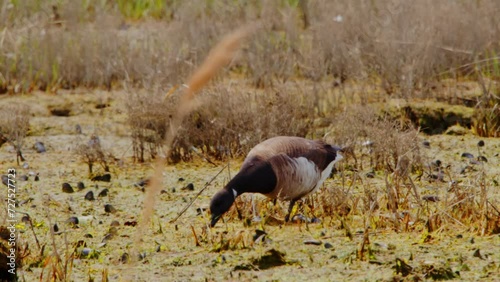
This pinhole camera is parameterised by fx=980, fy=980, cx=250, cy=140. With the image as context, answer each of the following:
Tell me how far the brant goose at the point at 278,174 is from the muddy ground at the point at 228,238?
0.52 feet

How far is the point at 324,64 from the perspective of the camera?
954 cm

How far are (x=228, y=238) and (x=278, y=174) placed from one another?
61cm

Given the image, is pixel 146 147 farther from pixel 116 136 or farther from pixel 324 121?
pixel 324 121

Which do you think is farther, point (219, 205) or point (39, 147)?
point (39, 147)

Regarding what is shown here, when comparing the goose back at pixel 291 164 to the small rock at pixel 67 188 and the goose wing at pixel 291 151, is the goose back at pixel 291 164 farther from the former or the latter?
the small rock at pixel 67 188

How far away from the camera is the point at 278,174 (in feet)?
18.8

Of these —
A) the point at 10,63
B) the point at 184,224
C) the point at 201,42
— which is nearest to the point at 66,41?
the point at 10,63

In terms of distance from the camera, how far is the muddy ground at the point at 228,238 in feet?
15.9

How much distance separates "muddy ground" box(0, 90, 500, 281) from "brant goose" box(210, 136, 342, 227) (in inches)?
6.2

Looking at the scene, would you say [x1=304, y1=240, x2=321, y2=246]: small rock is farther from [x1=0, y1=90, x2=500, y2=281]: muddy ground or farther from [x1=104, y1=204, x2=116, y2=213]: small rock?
[x1=104, y1=204, x2=116, y2=213]: small rock

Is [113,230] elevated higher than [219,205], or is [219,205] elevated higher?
[219,205]

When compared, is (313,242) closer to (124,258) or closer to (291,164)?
(291,164)

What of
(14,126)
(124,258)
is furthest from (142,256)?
(14,126)

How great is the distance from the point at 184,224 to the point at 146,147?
2238mm
